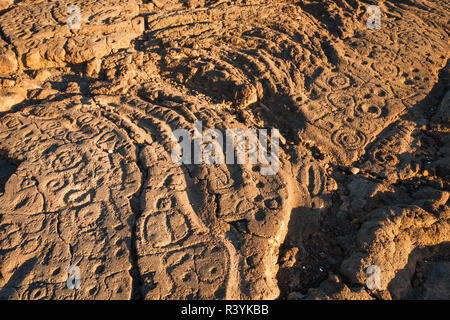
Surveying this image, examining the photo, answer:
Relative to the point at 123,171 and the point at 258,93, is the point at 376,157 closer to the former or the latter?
the point at 258,93

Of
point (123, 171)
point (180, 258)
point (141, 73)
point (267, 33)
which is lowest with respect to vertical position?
point (180, 258)

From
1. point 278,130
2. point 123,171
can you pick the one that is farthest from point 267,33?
point 123,171

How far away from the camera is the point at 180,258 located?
2543mm

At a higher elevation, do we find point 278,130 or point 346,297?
point 278,130

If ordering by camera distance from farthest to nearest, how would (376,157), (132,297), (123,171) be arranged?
(376,157), (123,171), (132,297)

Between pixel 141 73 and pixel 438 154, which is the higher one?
pixel 141 73

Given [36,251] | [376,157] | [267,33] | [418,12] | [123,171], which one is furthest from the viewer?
[418,12]

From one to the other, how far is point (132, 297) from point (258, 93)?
330cm

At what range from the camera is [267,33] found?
5.09 metres

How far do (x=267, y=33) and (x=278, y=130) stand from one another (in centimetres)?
215

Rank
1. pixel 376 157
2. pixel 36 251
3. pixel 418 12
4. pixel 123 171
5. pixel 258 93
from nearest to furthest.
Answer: pixel 36 251 < pixel 123 171 < pixel 376 157 < pixel 258 93 < pixel 418 12

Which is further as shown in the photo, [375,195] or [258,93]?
[258,93]
